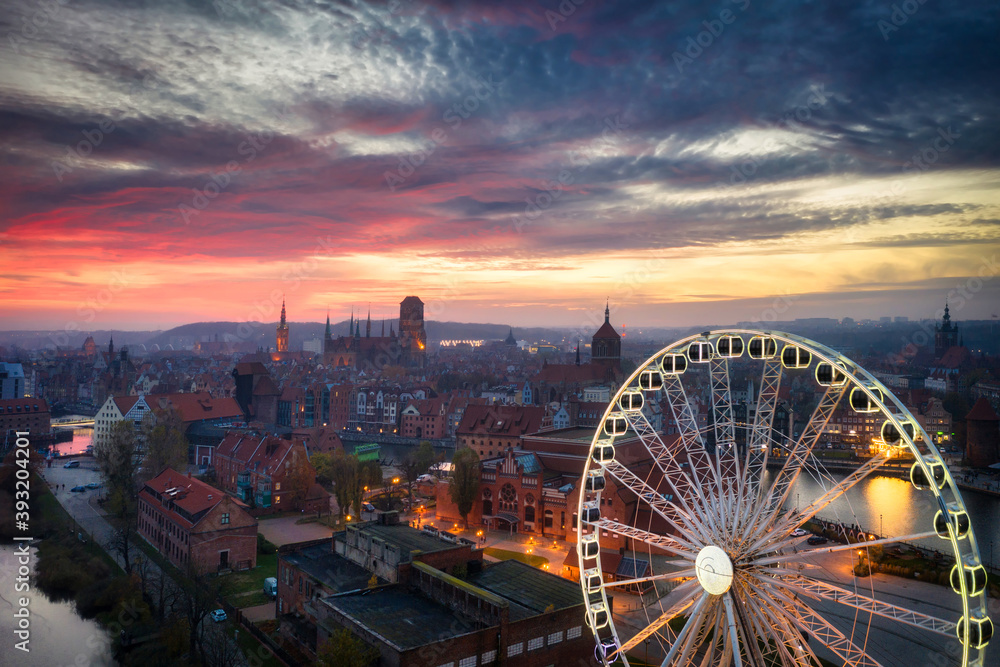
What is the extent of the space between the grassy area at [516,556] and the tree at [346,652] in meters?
16.4

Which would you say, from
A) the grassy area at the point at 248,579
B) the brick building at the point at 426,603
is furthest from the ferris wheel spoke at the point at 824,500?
the grassy area at the point at 248,579

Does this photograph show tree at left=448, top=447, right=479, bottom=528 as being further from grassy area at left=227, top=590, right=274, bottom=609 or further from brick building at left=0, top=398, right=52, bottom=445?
brick building at left=0, top=398, right=52, bottom=445

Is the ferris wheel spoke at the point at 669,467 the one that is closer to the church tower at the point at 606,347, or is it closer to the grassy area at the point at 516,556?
the grassy area at the point at 516,556

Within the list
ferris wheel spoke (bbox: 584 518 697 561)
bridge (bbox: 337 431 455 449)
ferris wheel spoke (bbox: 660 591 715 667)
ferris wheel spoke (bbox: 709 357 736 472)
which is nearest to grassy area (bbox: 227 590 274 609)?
ferris wheel spoke (bbox: 584 518 697 561)

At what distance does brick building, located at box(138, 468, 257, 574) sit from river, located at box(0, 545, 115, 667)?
179 inches

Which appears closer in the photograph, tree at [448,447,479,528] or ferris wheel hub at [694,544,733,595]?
ferris wheel hub at [694,544,733,595]

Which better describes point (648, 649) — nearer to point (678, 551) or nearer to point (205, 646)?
point (678, 551)

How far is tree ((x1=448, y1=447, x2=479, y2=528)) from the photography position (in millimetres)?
41562

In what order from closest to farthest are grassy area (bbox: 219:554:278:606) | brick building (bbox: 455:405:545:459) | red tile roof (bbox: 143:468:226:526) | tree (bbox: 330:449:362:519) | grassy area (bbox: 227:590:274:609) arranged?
grassy area (bbox: 227:590:274:609) < grassy area (bbox: 219:554:278:606) < red tile roof (bbox: 143:468:226:526) < tree (bbox: 330:449:362:519) < brick building (bbox: 455:405:545:459)

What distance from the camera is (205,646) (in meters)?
24.6

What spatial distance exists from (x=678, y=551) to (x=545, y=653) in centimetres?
789

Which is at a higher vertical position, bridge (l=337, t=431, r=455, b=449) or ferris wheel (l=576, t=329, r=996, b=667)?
ferris wheel (l=576, t=329, r=996, b=667)

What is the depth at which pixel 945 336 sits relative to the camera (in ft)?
397

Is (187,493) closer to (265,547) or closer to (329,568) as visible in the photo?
(265,547)
